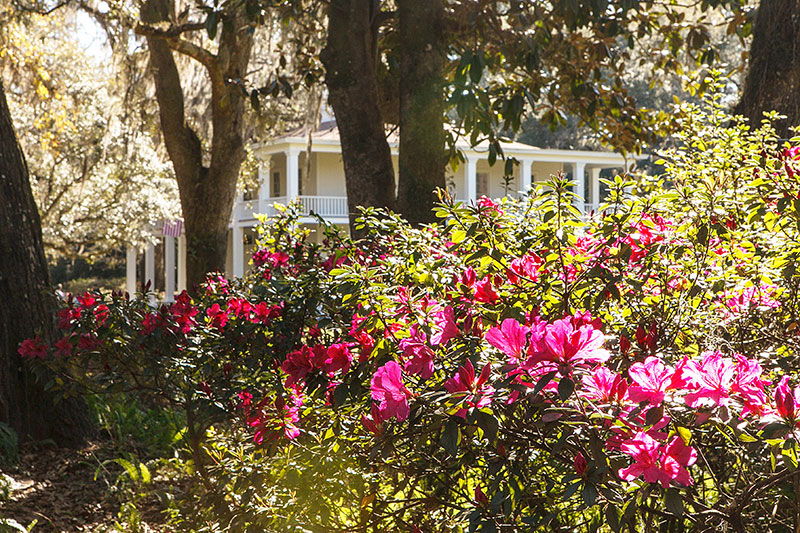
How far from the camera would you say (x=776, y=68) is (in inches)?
252

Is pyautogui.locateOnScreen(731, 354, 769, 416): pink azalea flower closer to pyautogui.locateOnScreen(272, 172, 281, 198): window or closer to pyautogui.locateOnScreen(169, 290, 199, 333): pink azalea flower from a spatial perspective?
pyautogui.locateOnScreen(169, 290, 199, 333): pink azalea flower

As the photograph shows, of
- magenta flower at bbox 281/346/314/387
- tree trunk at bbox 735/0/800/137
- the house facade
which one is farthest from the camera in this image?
the house facade

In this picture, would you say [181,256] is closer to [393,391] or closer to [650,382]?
[393,391]

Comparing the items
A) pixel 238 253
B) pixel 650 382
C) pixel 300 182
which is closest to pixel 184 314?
pixel 650 382

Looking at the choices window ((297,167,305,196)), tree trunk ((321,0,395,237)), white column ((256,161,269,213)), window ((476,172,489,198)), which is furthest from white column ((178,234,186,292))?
tree trunk ((321,0,395,237))

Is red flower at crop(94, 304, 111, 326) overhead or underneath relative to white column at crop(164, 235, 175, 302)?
overhead

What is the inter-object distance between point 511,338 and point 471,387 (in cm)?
16

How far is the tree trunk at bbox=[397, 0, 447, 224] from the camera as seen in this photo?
22.2 ft

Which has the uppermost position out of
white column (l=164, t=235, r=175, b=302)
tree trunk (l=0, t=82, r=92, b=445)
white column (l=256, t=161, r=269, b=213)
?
white column (l=256, t=161, r=269, b=213)

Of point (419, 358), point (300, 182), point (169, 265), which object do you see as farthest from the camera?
point (169, 265)

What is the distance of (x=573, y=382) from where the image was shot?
2010 millimetres

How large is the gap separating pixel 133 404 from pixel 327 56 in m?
3.09

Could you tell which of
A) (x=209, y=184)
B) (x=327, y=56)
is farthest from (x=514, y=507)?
(x=209, y=184)

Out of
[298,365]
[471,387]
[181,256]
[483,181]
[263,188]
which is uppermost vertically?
[483,181]
